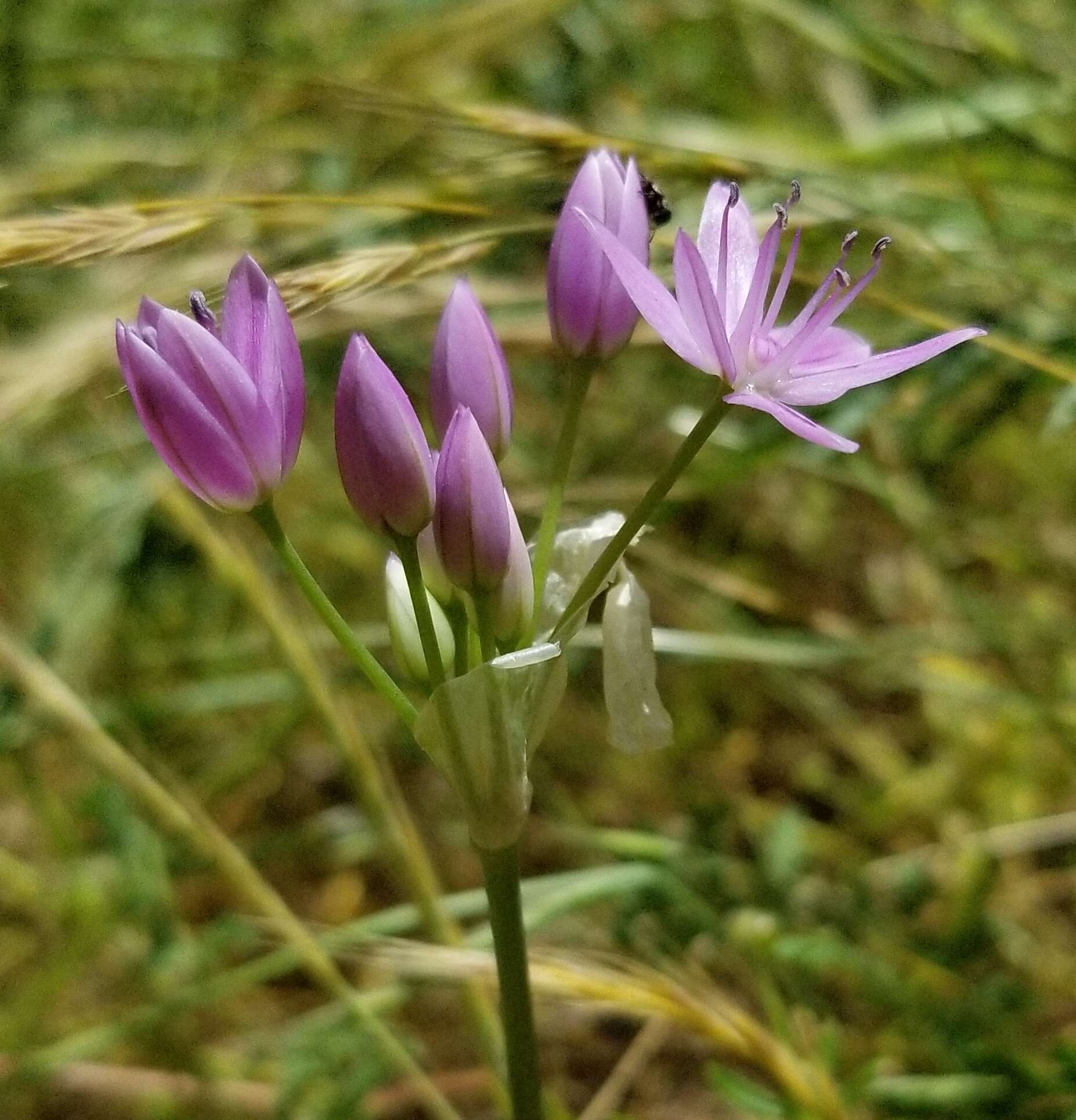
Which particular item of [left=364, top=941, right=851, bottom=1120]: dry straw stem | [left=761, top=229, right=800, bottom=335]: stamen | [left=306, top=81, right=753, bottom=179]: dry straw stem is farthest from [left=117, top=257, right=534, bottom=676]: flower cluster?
[left=306, top=81, right=753, bottom=179]: dry straw stem

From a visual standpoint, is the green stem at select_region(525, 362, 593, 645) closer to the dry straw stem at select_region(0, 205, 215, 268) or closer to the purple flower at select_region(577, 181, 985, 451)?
the purple flower at select_region(577, 181, 985, 451)

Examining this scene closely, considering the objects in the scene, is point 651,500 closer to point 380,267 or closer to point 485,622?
point 485,622

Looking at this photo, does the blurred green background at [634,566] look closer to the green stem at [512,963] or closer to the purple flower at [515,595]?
the green stem at [512,963]

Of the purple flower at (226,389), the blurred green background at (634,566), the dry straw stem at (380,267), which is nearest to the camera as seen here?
the purple flower at (226,389)

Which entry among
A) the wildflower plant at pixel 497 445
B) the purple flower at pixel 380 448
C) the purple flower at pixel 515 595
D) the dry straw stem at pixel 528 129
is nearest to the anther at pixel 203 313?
the wildflower plant at pixel 497 445

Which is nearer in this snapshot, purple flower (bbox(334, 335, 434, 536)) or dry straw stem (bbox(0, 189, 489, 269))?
purple flower (bbox(334, 335, 434, 536))

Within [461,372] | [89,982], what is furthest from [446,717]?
[89,982]
